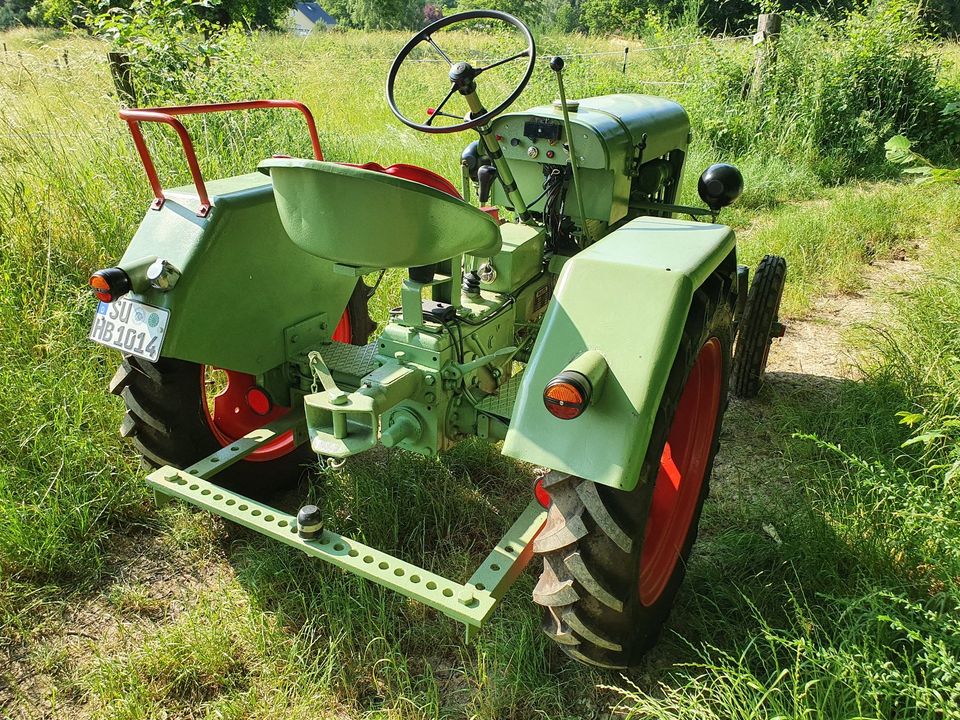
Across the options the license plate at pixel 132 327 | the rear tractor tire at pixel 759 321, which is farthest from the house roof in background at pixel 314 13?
the license plate at pixel 132 327

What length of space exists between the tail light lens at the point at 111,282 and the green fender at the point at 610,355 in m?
1.24

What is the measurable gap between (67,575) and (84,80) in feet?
10.6

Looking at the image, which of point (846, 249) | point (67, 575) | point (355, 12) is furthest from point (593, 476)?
point (355, 12)

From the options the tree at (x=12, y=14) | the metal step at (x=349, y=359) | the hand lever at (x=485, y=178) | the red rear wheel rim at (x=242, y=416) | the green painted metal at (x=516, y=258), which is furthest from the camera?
the tree at (x=12, y=14)

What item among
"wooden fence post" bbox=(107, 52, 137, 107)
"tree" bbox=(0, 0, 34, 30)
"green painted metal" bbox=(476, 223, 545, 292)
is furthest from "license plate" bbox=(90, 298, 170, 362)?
"tree" bbox=(0, 0, 34, 30)

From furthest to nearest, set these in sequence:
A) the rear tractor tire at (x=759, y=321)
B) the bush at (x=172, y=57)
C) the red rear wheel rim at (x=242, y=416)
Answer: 1. the bush at (x=172, y=57)
2. the rear tractor tire at (x=759, y=321)
3. the red rear wheel rim at (x=242, y=416)

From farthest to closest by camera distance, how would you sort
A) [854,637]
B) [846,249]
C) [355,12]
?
[355,12] → [846,249] → [854,637]

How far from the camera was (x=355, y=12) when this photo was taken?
45.2 metres

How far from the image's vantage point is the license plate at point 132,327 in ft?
6.77

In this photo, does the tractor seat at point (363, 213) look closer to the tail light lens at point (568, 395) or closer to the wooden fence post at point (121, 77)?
the tail light lens at point (568, 395)

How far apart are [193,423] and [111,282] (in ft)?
1.84

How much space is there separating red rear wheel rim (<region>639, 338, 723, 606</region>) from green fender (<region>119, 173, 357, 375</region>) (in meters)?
1.30

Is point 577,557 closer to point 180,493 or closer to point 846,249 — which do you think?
point 180,493

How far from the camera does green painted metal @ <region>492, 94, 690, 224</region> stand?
2.90m
